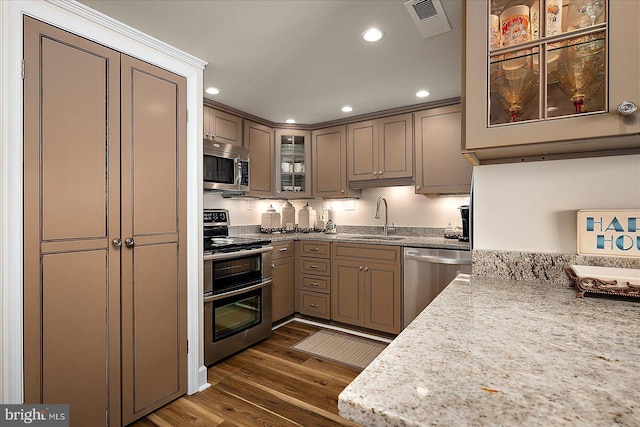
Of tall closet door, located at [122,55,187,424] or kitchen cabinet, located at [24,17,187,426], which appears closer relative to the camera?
kitchen cabinet, located at [24,17,187,426]

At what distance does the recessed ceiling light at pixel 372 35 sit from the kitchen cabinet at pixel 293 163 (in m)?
2.06

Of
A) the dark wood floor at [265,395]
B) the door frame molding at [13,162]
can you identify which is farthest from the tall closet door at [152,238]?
the door frame molding at [13,162]

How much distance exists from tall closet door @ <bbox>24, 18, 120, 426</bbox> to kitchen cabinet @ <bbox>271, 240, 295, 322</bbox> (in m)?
1.70

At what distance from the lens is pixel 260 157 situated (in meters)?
3.63

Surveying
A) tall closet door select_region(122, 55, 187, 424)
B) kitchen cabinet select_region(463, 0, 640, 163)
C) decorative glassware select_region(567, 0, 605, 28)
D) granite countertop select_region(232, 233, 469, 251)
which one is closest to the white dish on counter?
kitchen cabinet select_region(463, 0, 640, 163)

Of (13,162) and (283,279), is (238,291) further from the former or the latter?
(13,162)

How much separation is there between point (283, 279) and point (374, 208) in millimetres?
1383

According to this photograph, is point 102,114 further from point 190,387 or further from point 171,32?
point 190,387

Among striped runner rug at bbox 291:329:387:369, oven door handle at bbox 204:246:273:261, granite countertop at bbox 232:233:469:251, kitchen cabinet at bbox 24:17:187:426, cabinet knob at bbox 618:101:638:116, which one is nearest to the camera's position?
cabinet knob at bbox 618:101:638:116

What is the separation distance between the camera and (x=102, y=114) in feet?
5.55

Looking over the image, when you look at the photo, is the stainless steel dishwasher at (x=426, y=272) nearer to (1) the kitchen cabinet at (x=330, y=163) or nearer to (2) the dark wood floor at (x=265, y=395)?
(2) the dark wood floor at (x=265, y=395)

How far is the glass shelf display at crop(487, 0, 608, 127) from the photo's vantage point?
895 mm

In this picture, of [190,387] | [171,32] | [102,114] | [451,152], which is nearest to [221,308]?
[190,387]

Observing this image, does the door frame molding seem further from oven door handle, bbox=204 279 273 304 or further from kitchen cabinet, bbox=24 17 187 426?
oven door handle, bbox=204 279 273 304
